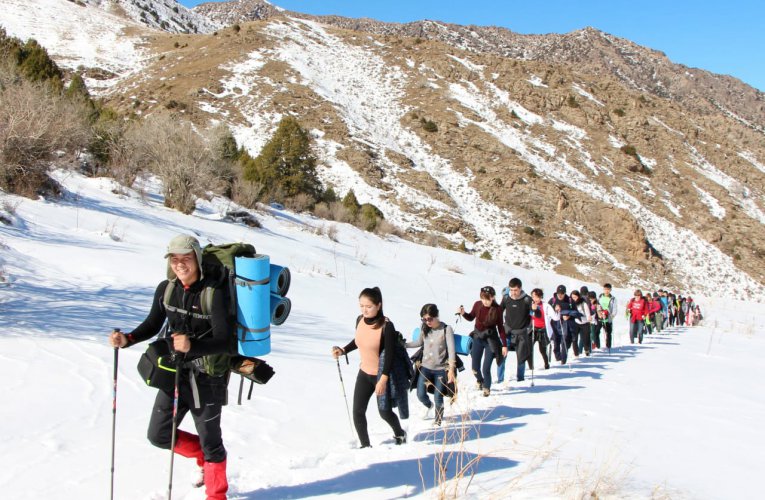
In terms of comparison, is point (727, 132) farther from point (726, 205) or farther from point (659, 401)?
point (659, 401)

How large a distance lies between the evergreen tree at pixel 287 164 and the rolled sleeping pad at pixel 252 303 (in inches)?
1010

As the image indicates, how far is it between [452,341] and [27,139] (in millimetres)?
12770

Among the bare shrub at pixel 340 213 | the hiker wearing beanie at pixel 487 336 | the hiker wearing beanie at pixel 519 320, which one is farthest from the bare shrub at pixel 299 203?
the hiker wearing beanie at pixel 487 336

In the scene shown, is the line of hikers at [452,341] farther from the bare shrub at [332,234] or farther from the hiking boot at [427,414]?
the bare shrub at [332,234]

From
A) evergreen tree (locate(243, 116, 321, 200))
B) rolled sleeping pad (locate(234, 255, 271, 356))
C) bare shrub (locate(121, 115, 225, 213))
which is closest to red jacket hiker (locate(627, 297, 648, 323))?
rolled sleeping pad (locate(234, 255, 271, 356))

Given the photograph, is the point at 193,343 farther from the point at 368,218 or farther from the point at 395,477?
the point at 368,218

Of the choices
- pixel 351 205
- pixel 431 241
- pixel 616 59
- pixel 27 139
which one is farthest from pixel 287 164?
pixel 616 59

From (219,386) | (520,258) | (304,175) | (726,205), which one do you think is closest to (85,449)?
(219,386)

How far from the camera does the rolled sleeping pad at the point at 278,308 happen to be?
342cm

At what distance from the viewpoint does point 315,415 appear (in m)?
5.88

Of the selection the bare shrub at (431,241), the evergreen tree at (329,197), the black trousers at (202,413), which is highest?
the evergreen tree at (329,197)

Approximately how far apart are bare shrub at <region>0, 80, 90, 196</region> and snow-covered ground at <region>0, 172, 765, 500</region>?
957 millimetres

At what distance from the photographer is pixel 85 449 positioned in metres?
4.16

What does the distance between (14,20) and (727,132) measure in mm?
83923
